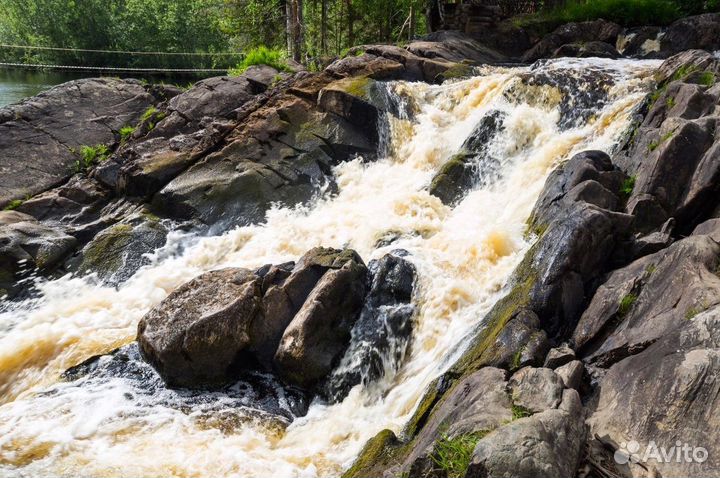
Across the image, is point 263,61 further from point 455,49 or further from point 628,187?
point 628,187

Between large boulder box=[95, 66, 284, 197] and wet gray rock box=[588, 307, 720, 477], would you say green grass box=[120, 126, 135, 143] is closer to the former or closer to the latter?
large boulder box=[95, 66, 284, 197]

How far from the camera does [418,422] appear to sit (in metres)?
5.90

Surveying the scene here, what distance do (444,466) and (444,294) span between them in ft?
13.3

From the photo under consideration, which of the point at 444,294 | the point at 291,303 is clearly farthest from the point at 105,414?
the point at 444,294

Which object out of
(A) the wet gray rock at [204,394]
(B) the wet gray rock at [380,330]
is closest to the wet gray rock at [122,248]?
(A) the wet gray rock at [204,394]

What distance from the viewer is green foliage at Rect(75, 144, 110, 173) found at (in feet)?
Result: 46.8

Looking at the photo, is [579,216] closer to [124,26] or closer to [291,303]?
[291,303]

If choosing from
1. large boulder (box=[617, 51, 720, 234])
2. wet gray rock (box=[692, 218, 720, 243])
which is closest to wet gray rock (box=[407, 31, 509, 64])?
large boulder (box=[617, 51, 720, 234])

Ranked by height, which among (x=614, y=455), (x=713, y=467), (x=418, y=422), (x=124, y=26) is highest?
(x=124, y=26)

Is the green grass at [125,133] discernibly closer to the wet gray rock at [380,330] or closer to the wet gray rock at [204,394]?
the wet gray rock at [204,394]

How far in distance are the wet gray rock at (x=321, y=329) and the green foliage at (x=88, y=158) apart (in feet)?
31.2

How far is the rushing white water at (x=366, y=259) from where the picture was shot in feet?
21.0

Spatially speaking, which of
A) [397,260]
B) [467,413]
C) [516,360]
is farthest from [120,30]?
[467,413]

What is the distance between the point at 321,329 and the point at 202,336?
5.91 feet
